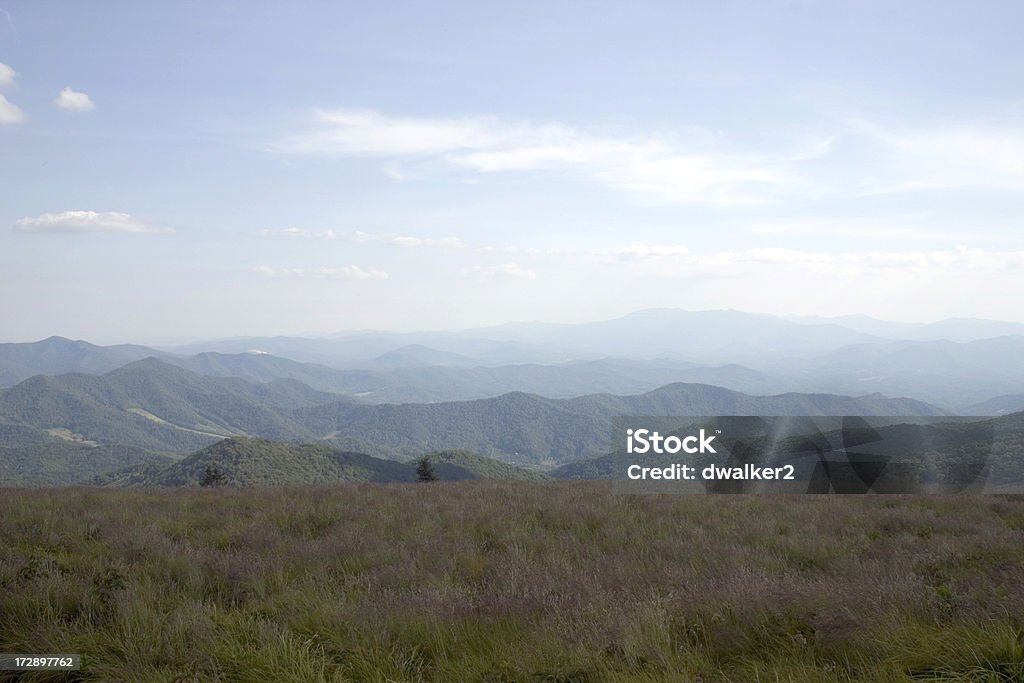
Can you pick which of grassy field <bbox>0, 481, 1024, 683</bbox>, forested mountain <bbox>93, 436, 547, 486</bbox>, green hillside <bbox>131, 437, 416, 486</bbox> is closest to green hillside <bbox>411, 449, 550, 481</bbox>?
forested mountain <bbox>93, 436, 547, 486</bbox>

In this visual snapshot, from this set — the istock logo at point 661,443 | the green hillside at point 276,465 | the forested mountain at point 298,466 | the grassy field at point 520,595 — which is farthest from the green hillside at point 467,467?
the grassy field at point 520,595

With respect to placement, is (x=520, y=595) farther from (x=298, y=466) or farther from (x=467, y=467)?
(x=298, y=466)

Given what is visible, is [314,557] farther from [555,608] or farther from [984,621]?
[984,621]

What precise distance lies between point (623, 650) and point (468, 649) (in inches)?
43.7

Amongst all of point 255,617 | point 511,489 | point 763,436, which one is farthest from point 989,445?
point 255,617

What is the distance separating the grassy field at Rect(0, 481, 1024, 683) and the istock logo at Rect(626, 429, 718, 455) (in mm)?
6311

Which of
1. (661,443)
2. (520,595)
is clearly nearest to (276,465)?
(661,443)

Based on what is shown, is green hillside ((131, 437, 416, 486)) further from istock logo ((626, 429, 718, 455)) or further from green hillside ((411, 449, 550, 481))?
istock logo ((626, 429, 718, 455))

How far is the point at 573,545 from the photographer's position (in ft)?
23.3

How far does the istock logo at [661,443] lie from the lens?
15.4 metres

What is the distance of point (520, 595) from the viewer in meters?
5.04

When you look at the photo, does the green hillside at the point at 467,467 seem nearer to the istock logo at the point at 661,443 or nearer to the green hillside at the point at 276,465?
the green hillside at the point at 276,465

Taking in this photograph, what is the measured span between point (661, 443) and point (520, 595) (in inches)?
476

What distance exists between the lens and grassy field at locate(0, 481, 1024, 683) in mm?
3826
